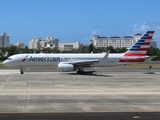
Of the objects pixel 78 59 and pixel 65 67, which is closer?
pixel 65 67

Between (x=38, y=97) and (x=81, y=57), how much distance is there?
26796 millimetres

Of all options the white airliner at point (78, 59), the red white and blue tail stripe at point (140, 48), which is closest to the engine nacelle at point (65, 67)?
the white airliner at point (78, 59)

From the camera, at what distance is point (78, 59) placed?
45906mm

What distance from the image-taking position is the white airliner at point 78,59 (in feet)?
143

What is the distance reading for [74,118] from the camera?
13.0 meters

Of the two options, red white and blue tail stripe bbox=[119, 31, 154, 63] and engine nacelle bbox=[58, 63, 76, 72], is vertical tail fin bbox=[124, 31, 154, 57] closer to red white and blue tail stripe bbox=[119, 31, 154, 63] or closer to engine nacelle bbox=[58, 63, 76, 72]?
red white and blue tail stripe bbox=[119, 31, 154, 63]

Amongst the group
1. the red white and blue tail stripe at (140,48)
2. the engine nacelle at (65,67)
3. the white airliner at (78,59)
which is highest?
the red white and blue tail stripe at (140,48)

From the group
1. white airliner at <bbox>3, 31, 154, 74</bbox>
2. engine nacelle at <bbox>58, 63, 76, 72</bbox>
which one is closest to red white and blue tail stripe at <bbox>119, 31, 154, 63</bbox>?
white airliner at <bbox>3, 31, 154, 74</bbox>

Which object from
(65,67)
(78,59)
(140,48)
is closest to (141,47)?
(140,48)

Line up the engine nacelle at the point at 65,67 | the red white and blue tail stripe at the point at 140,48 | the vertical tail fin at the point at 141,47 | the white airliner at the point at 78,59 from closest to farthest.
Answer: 1. the engine nacelle at the point at 65,67
2. the white airliner at the point at 78,59
3. the red white and blue tail stripe at the point at 140,48
4. the vertical tail fin at the point at 141,47

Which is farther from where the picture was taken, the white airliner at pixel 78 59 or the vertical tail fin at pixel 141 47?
the vertical tail fin at pixel 141 47

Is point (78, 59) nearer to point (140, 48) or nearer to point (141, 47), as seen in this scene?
point (140, 48)

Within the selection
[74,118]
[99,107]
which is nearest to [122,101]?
[99,107]

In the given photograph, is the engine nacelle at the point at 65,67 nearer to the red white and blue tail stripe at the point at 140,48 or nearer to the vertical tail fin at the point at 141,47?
the red white and blue tail stripe at the point at 140,48
